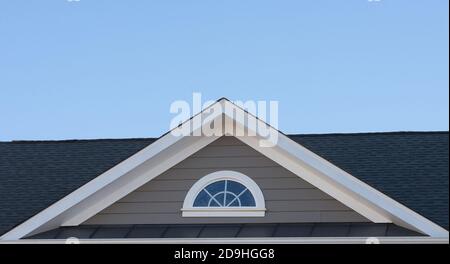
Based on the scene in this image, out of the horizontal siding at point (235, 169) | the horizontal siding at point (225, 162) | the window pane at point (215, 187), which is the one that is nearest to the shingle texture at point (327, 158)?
the horizontal siding at point (235, 169)

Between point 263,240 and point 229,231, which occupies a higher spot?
point 229,231

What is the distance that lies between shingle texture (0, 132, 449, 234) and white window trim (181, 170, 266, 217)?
207 cm

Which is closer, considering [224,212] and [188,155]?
[224,212]

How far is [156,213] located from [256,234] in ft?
5.85

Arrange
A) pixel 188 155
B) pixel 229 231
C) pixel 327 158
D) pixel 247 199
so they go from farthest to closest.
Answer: pixel 327 158 → pixel 188 155 → pixel 247 199 → pixel 229 231

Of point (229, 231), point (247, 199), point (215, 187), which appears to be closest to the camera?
point (229, 231)

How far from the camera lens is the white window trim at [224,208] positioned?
13258 millimetres

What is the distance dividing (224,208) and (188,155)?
1030 millimetres

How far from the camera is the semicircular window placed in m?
13.4

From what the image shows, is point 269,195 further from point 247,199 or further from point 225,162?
point 225,162

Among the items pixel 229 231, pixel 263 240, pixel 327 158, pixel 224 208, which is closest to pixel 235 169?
pixel 224 208

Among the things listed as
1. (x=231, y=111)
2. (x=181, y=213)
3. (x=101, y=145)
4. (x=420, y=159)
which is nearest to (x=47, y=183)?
(x=101, y=145)

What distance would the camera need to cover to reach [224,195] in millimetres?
13461
